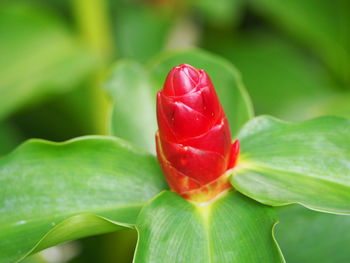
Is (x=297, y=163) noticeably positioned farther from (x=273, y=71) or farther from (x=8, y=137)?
(x=273, y=71)

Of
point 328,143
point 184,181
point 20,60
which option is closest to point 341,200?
point 328,143

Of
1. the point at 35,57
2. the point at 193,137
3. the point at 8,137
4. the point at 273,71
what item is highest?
the point at 193,137

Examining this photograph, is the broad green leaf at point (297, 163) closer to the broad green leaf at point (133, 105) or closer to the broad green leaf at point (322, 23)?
the broad green leaf at point (133, 105)

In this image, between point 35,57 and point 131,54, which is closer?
point 35,57

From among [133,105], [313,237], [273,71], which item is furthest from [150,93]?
[273,71]

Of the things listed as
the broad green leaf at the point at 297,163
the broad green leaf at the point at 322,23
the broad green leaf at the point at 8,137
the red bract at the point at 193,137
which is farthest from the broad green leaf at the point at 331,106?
the broad green leaf at the point at 8,137

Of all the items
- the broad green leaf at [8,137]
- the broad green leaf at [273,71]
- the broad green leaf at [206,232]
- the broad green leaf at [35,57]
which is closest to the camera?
the broad green leaf at [206,232]
